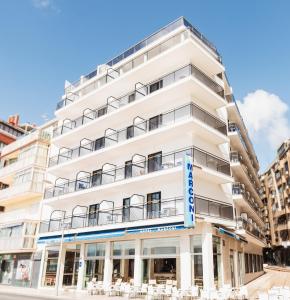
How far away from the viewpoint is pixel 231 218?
2177 centimetres

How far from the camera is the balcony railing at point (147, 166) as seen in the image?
2053cm

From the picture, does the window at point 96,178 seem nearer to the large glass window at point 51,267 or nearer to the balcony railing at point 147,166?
the balcony railing at point 147,166

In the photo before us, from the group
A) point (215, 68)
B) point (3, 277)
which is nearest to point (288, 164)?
point (215, 68)

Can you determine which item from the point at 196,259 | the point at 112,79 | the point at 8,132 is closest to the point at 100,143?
the point at 112,79

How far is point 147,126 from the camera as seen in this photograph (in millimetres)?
23781

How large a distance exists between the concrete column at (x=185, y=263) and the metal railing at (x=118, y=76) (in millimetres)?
11685

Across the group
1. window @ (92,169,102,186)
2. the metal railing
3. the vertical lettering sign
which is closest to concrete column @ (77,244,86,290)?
window @ (92,169,102,186)

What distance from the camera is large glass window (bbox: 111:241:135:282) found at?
21061 millimetres

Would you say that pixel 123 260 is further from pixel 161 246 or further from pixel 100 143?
pixel 100 143

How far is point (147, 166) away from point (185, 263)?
23.3 feet

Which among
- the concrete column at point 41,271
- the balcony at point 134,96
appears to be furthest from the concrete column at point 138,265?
the concrete column at point 41,271

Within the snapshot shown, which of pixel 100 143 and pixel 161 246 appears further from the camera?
pixel 100 143

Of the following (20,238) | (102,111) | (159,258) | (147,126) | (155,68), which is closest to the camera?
(159,258)

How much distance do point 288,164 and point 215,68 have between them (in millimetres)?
42010
